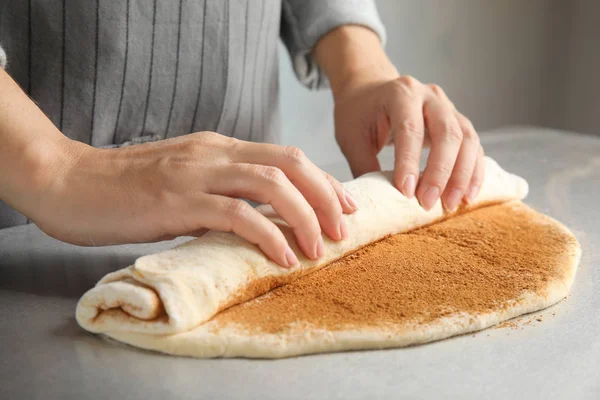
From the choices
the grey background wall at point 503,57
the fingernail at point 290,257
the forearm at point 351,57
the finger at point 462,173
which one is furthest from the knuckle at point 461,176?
the grey background wall at point 503,57

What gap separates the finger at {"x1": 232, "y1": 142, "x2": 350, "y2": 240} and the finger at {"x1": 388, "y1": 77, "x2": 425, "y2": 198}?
0.25m

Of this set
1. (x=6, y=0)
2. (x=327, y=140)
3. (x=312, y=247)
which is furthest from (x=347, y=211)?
(x=327, y=140)

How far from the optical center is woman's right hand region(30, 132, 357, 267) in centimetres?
88

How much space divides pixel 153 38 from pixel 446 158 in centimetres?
57

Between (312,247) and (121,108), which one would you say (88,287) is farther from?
(121,108)

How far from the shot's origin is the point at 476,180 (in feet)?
4.13

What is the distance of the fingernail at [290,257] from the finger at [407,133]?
316 millimetres

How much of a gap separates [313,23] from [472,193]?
57cm

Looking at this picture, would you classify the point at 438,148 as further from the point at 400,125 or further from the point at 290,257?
the point at 290,257

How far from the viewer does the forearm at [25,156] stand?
0.91m

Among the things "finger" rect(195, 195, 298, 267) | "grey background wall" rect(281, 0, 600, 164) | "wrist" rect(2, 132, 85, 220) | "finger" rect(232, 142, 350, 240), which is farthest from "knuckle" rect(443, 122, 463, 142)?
"grey background wall" rect(281, 0, 600, 164)

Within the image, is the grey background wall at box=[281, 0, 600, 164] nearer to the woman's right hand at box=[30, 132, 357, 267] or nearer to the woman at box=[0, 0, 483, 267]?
the woman at box=[0, 0, 483, 267]

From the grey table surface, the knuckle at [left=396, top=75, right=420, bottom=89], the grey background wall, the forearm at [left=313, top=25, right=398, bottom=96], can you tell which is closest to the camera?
the grey table surface

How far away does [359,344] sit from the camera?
80 cm
